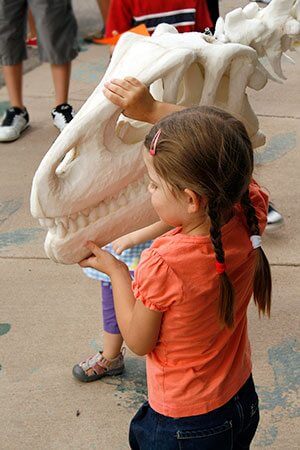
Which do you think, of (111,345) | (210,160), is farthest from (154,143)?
(111,345)

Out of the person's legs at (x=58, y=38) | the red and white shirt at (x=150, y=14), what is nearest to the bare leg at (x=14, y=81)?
the person's legs at (x=58, y=38)

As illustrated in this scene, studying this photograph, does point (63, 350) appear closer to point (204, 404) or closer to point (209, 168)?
point (204, 404)

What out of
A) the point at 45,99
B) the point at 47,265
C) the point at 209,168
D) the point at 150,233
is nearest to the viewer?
the point at 209,168

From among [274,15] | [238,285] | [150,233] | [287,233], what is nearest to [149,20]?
[287,233]

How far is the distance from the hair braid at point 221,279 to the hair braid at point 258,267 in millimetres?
197

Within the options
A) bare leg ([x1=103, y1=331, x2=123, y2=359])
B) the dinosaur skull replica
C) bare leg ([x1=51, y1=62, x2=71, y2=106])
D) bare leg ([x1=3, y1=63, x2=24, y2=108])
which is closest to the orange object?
the dinosaur skull replica

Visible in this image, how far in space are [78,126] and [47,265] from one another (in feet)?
6.34

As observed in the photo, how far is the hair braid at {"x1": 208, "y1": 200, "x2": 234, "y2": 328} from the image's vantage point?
1.96m

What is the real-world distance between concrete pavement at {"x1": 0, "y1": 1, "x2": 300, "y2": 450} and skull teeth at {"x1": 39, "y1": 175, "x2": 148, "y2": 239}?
Answer: 37.0 inches

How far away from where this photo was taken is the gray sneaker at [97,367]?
3.32 metres

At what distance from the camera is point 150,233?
8.61ft

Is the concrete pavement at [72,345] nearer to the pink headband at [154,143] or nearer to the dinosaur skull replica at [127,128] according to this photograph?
the dinosaur skull replica at [127,128]

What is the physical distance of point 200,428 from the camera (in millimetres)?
2164

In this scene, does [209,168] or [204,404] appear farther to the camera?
[204,404]
